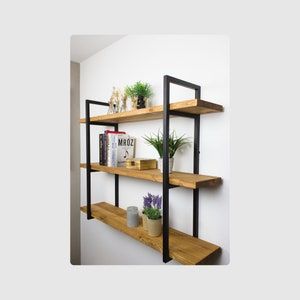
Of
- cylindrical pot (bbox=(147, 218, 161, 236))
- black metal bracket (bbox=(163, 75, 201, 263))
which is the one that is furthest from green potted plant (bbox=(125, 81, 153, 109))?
cylindrical pot (bbox=(147, 218, 161, 236))

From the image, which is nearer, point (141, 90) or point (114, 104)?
point (141, 90)

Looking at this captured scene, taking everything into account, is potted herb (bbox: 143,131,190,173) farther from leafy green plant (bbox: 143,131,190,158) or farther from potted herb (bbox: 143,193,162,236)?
potted herb (bbox: 143,193,162,236)

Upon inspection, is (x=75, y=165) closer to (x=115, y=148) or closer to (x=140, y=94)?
(x=115, y=148)

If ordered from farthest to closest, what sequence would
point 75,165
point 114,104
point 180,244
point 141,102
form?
point 75,165 → point 114,104 → point 141,102 → point 180,244

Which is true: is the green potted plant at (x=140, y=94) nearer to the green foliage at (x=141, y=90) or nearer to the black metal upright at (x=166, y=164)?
the green foliage at (x=141, y=90)

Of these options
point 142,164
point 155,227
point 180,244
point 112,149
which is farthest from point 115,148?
point 180,244

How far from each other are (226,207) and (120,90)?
1219 mm

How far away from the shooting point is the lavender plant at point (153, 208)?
49.5 inches

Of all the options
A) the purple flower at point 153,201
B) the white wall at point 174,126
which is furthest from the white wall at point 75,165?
the purple flower at point 153,201

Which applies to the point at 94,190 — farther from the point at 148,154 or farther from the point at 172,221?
the point at 172,221

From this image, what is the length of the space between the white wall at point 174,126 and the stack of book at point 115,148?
0.08m

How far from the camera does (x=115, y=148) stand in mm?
1573

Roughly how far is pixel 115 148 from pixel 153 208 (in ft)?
1.74

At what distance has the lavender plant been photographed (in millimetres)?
1257
